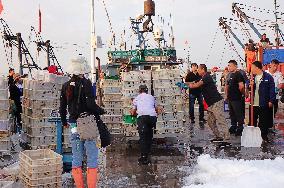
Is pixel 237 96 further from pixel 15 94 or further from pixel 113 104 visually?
pixel 15 94

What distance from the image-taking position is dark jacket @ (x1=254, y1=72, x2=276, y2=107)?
1144 cm

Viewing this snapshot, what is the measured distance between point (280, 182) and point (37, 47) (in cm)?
2749

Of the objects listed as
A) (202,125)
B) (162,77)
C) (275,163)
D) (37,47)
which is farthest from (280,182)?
(37,47)

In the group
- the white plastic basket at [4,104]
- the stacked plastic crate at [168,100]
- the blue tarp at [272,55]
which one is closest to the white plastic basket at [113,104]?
the stacked plastic crate at [168,100]

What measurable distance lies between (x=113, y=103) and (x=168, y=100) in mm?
1747

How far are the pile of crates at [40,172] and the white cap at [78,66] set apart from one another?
51.9 inches

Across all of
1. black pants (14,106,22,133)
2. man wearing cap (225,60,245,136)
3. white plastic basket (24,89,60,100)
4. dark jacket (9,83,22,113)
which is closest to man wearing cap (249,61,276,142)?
man wearing cap (225,60,245,136)

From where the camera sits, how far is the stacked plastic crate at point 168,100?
10727mm

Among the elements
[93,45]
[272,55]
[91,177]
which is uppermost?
[272,55]

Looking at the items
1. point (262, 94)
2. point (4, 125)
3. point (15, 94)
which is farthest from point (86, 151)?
point (15, 94)

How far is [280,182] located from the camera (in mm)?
6574

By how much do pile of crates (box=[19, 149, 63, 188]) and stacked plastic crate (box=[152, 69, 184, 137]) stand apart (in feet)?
14.2

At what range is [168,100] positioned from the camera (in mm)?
10789

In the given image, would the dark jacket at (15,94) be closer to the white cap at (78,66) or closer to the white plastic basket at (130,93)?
the white plastic basket at (130,93)
